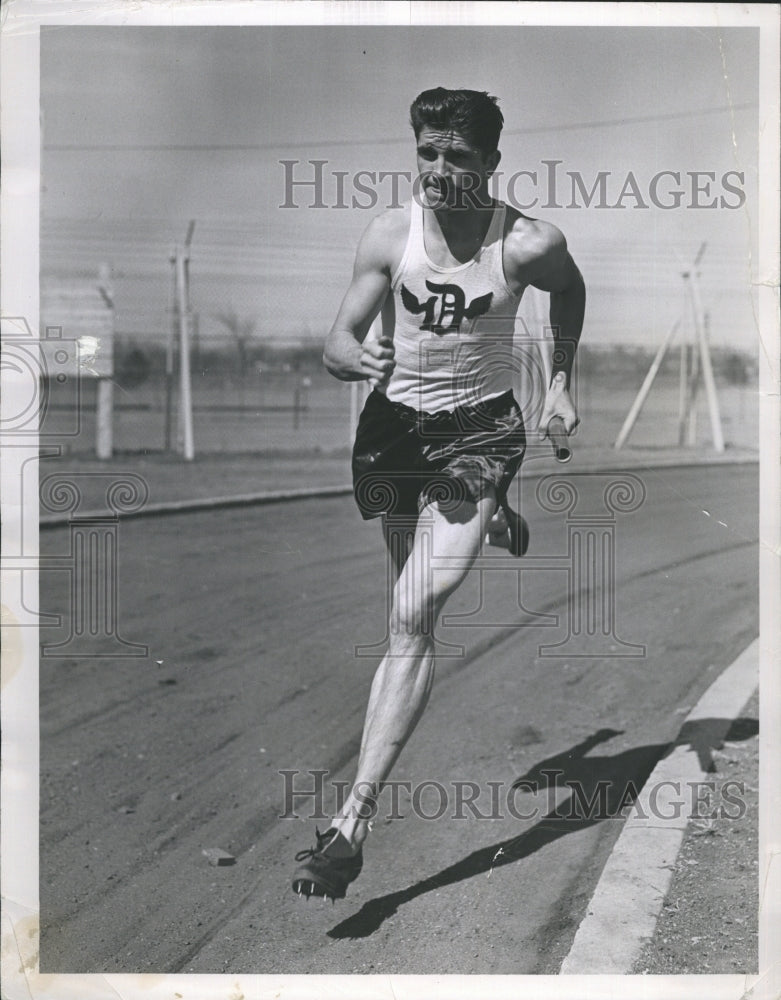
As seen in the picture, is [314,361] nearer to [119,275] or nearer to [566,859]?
[119,275]

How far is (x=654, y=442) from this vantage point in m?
4.40

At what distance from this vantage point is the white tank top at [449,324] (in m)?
3.66

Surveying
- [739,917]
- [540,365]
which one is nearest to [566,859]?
[739,917]

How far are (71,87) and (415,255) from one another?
1036 mm

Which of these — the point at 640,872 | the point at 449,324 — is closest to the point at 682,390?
the point at 449,324

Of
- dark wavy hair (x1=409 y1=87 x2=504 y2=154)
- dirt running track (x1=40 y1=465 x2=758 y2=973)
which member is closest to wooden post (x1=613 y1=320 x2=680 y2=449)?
dirt running track (x1=40 y1=465 x2=758 y2=973)

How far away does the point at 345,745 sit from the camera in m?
3.99

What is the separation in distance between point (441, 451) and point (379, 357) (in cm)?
30

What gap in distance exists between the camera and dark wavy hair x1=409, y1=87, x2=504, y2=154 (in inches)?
144

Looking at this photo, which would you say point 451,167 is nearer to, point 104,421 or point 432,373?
point 432,373

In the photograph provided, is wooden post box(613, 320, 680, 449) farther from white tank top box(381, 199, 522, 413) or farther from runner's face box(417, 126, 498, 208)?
runner's face box(417, 126, 498, 208)

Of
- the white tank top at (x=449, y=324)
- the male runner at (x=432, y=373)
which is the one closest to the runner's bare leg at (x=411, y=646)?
the male runner at (x=432, y=373)

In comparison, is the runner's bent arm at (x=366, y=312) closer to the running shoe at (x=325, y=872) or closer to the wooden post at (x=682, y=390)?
the wooden post at (x=682, y=390)

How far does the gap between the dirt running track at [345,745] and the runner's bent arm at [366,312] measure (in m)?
0.51
